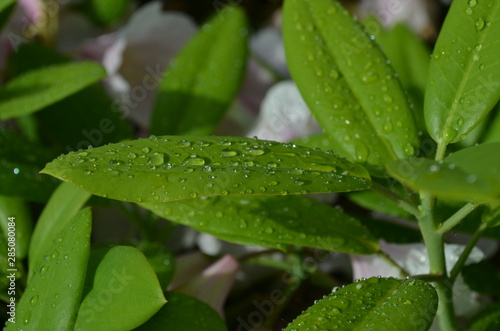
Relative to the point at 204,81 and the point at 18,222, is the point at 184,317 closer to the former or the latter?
the point at 18,222

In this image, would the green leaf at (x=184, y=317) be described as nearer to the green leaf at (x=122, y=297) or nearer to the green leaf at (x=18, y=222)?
the green leaf at (x=122, y=297)

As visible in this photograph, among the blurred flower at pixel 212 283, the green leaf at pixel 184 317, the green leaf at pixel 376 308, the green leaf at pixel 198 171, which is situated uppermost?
the green leaf at pixel 198 171

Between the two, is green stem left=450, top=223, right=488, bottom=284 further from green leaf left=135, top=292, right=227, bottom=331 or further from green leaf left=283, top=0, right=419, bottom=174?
green leaf left=135, top=292, right=227, bottom=331

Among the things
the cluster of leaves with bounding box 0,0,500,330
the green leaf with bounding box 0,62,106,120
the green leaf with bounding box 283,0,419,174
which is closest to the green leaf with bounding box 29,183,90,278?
the cluster of leaves with bounding box 0,0,500,330

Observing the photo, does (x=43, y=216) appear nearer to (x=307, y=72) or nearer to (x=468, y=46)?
(x=307, y=72)

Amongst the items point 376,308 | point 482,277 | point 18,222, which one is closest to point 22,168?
point 18,222

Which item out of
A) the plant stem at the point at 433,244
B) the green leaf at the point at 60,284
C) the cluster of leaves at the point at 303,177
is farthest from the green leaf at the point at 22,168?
the plant stem at the point at 433,244
